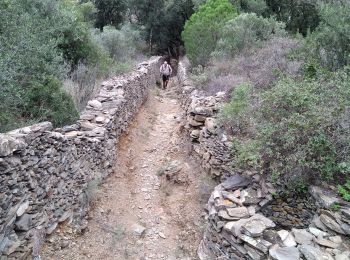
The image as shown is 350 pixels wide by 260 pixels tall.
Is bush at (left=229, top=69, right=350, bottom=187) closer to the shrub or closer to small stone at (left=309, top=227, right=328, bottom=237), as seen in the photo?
the shrub

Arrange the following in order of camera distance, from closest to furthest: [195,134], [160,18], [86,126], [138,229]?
1. [138,229]
2. [86,126]
3. [195,134]
4. [160,18]

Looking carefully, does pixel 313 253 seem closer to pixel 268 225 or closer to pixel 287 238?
pixel 287 238

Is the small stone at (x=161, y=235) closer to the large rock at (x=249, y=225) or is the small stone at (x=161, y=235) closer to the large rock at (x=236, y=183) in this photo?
the large rock at (x=236, y=183)

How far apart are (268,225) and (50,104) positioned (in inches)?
191

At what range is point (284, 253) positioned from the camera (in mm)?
4117

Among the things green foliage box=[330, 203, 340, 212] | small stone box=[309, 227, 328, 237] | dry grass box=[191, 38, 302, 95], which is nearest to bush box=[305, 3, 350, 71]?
dry grass box=[191, 38, 302, 95]

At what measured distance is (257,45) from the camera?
1236 centimetres

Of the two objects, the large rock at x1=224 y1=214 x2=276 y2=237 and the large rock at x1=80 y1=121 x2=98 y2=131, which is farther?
the large rock at x1=80 y1=121 x2=98 y2=131

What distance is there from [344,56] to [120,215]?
7.04 metres

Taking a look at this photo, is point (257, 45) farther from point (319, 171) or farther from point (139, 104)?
point (319, 171)

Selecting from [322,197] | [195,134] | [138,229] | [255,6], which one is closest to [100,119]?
[195,134]

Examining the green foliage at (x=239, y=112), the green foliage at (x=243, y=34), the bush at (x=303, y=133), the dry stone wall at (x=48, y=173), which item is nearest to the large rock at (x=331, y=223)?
the bush at (x=303, y=133)

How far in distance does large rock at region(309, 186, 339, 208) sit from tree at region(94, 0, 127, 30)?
24.0m

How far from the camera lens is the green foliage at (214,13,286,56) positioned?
12789 millimetres
